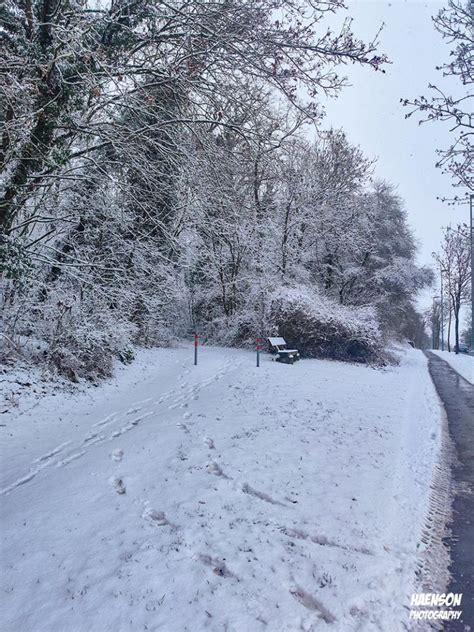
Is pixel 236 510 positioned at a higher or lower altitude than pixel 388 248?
lower

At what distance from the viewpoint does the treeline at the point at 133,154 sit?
18.4 ft

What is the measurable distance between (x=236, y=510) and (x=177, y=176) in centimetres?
617

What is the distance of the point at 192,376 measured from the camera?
11875 mm

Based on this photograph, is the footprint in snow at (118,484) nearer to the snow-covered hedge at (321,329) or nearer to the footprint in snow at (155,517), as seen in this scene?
the footprint in snow at (155,517)

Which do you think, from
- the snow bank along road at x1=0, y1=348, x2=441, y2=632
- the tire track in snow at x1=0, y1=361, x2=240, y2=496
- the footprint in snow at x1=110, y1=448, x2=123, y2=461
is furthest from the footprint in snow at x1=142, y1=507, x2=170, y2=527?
the tire track in snow at x1=0, y1=361, x2=240, y2=496

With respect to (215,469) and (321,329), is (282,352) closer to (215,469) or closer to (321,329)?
(321,329)

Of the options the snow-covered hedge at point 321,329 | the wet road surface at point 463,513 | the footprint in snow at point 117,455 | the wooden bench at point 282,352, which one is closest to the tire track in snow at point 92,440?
the footprint in snow at point 117,455

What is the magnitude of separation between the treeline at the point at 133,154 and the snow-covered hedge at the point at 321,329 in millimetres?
65

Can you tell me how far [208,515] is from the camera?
4148mm

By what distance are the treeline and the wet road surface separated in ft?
18.0

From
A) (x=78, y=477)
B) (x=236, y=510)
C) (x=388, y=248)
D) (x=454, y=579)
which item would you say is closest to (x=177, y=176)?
(x=78, y=477)

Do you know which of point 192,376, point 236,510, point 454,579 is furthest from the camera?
point 192,376

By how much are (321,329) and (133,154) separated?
474 inches

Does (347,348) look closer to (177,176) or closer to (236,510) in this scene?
(177,176)
